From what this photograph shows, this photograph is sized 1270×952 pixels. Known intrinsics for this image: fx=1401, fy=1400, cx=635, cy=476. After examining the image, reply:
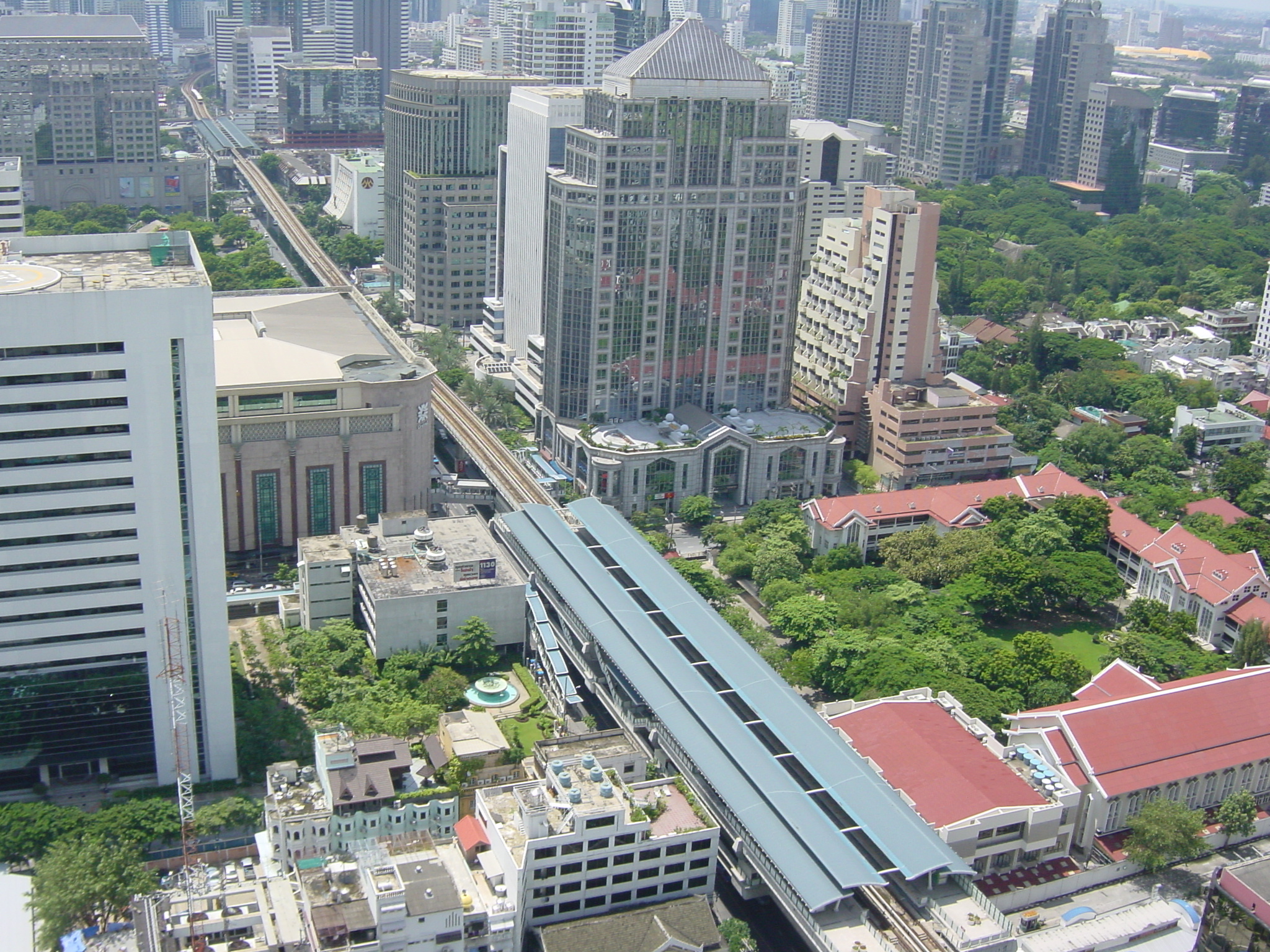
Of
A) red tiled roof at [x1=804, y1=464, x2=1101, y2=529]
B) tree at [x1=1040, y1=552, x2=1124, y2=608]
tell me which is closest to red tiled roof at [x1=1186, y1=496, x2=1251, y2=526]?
red tiled roof at [x1=804, y1=464, x2=1101, y2=529]

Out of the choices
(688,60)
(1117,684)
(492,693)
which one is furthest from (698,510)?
(1117,684)

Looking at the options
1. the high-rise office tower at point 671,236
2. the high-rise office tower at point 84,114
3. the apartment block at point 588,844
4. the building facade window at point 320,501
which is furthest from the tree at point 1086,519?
the high-rise office tower at point 84,114

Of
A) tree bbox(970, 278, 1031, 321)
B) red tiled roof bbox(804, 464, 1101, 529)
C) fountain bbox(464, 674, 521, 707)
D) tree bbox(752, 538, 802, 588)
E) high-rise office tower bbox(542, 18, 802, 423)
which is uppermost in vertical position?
high-rise office tower bbox(542, 18, 802, 423)

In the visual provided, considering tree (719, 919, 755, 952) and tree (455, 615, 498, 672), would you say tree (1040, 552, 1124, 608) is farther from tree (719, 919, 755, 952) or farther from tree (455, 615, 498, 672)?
tree (719, 919, 755, 952)

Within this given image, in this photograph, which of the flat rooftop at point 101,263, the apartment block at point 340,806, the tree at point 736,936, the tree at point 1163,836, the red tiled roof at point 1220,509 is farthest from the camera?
the red tiled roof at point 1220,509

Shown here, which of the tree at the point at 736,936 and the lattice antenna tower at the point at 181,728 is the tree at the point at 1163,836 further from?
the lattice antenna tower at the point at 181,728
